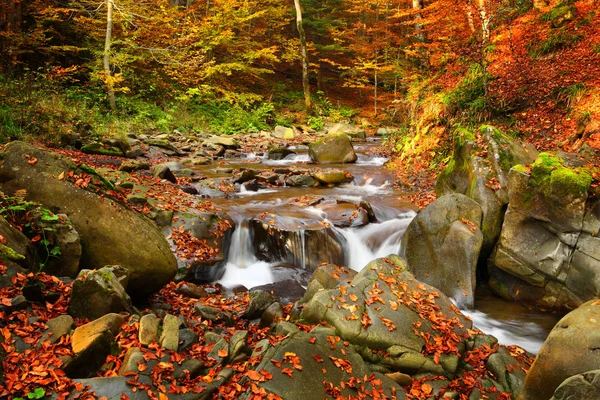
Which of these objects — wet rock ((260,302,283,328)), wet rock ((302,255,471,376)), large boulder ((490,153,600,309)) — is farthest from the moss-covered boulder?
large boulder ((490,153,600,309))

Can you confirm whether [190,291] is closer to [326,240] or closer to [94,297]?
[94,297]

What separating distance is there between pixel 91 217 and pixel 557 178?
7685 mm

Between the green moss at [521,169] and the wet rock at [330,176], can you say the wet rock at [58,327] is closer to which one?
the green moss at [521,169]

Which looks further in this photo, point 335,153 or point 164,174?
point 335,153

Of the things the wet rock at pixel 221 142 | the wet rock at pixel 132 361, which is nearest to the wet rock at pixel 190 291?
the wet rock at pixel 132 361

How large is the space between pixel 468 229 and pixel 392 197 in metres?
4.19

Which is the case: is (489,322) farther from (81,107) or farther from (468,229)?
(81,107)

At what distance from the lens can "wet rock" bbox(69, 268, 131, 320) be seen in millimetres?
4133

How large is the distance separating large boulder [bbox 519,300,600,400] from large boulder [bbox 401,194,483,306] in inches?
112

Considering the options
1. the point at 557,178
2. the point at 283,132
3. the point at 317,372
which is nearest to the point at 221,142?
the point at 283,132

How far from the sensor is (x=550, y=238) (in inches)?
266

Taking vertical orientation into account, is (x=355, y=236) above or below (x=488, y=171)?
below

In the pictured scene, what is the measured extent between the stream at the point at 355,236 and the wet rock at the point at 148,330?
3487mm

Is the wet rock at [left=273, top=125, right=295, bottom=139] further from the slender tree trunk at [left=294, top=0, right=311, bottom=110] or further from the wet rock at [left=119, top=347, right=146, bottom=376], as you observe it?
the wet rock at [left=119, top=347, right=146, bottom=376]
